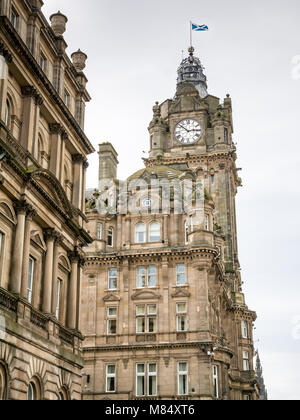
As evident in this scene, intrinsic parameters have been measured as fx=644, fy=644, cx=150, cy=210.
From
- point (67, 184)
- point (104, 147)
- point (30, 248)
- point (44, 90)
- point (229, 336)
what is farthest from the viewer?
point (104, 147)

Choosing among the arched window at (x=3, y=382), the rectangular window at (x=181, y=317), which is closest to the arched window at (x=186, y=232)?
the rectangular window at (x=181, y=317)

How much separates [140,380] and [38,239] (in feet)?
84.5

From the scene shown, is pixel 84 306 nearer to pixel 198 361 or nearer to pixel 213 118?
pixel 198 361

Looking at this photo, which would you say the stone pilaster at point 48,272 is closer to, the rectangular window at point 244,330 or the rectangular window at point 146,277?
the rectangular window at point 146,277

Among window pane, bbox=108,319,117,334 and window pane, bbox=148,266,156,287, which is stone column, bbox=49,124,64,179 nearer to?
window pane, bbox=148,266,156,287

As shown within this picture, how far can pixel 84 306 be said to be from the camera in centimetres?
5488

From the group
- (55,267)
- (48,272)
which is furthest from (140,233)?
(48,272)

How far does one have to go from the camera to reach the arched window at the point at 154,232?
5605cm

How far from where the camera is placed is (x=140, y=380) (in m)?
52.1

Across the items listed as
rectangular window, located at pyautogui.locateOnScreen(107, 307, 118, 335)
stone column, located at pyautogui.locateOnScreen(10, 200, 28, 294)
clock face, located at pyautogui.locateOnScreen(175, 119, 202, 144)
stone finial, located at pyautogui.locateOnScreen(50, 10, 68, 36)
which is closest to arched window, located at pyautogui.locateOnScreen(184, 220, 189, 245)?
rectangular window, located at pyautogui.locateOnScreen(107, 307, 118, 335)

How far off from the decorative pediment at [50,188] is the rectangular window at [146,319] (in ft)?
73.7
